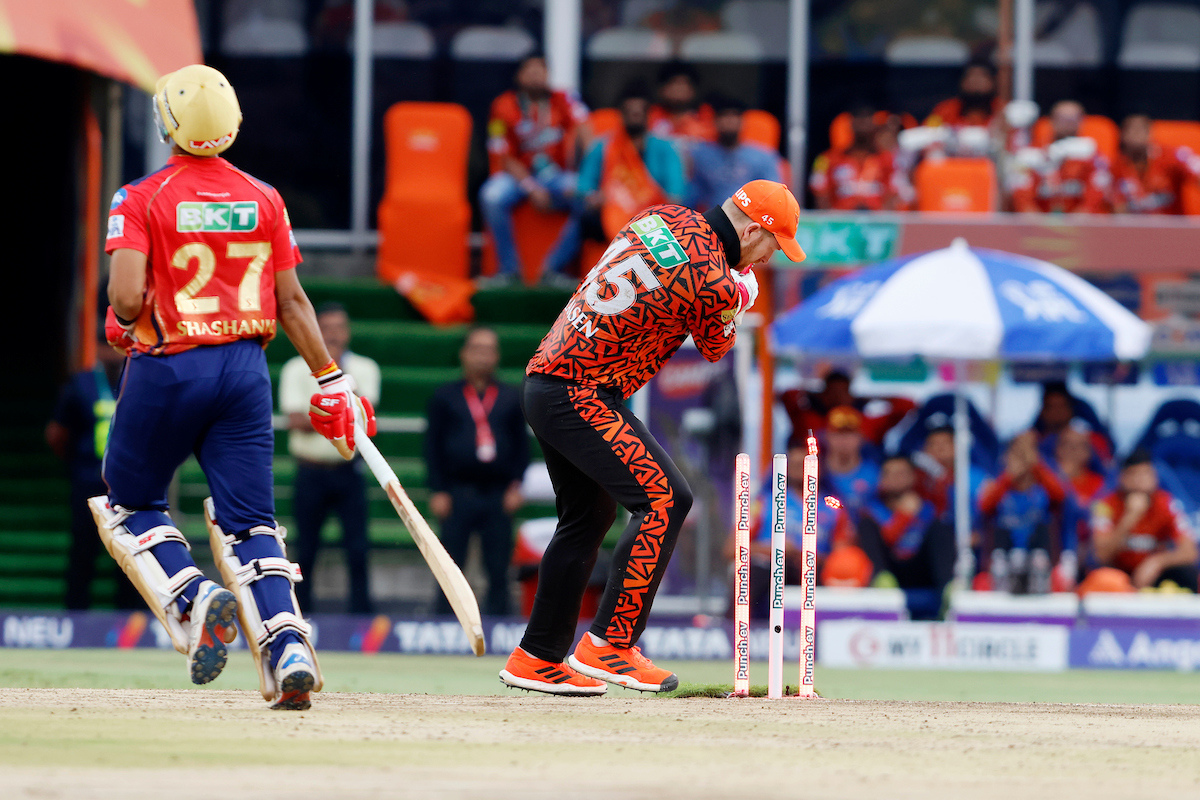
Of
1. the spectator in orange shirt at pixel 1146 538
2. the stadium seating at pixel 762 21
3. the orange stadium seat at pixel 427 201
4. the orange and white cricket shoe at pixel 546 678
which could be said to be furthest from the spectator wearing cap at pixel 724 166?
the orange and white cricket shoe at pixel 546 678

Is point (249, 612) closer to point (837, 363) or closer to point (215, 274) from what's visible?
point (215, 274)

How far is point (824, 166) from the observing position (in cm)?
1453

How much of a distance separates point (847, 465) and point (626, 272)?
5.88 metres

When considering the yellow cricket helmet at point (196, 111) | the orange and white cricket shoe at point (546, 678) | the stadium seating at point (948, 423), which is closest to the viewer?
the yellow cricket helmet at point (196, 111)

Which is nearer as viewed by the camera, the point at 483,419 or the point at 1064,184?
the point at 483,419

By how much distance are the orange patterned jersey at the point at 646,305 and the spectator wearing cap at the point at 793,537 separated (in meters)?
4.41

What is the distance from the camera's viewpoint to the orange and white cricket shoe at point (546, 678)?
6.46 meters

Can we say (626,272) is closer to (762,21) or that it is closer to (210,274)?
(210,274)

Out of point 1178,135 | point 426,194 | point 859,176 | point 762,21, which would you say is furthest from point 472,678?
point 762,21

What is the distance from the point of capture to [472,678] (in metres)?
8.72

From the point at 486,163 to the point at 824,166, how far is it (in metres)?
3.64

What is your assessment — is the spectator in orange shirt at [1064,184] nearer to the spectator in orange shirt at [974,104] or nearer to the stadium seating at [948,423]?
the spectator in orange shirt at [974,104]

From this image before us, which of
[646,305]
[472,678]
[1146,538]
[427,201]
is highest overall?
[427,201]

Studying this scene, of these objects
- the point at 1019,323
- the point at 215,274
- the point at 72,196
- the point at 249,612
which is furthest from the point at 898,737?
the point at 72,196
